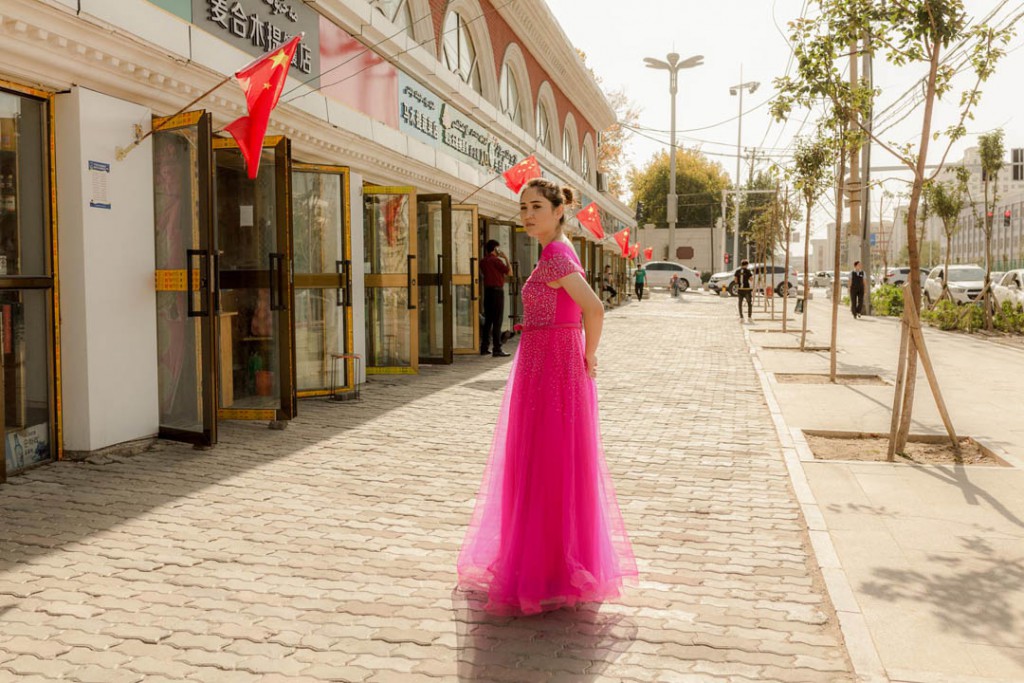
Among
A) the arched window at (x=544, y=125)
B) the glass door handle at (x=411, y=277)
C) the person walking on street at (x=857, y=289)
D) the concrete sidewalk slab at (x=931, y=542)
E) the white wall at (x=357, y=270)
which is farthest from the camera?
the person walking on street at (x=857, y=289)

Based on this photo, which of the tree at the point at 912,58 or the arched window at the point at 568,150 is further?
the arched window at the point at 568,150

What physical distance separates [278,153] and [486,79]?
1096 centimetres

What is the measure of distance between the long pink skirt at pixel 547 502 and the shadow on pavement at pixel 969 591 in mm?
1243

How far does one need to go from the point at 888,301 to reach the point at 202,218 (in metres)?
24.6

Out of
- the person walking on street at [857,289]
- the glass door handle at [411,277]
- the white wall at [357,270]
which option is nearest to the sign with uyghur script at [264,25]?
the white wall at [357,270]

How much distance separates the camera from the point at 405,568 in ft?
14.5

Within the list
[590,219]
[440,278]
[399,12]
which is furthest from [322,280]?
[590,219]

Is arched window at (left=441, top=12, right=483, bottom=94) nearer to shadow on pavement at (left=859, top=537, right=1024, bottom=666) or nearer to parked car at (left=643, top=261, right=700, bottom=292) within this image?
shadow on pavement at (left=859, top=537, right=1024, bottom=666)

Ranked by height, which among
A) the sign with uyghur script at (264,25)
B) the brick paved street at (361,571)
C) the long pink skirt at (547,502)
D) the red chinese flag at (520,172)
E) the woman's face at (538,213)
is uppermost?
the sign with uyghur script at (264,25)

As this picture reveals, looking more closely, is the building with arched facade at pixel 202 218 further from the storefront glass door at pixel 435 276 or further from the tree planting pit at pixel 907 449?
the tree planting pit at pixel 907 449

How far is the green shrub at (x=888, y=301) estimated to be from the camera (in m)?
26.7

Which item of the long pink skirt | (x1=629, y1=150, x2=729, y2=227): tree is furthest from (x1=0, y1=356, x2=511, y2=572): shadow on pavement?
(x1=629, y1=150, x2=729, y2=227): tree

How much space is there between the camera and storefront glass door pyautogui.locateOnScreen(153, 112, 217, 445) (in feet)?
23.1

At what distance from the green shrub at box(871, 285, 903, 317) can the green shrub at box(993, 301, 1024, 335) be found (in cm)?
670
